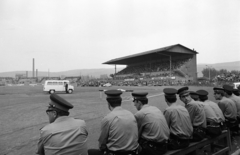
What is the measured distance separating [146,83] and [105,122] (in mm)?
44731

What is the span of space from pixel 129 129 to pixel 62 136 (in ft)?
3.41

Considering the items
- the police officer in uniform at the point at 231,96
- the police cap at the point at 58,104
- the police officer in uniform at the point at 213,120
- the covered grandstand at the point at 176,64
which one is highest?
the covered grandstand at the point at 176,64

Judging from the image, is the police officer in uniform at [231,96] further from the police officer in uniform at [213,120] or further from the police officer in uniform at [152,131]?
the police officer in uniform at [152,131]

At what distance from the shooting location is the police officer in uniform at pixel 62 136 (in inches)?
87.6

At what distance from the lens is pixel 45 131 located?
7.40 ft

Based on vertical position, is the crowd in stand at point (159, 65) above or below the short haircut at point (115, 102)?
above

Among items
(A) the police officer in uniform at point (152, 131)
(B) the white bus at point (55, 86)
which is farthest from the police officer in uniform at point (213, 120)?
(B) the white bus at point (55, 86)

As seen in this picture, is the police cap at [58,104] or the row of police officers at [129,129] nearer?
the row of police officers at [129,129]

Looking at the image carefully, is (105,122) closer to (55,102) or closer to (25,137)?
(55,102)

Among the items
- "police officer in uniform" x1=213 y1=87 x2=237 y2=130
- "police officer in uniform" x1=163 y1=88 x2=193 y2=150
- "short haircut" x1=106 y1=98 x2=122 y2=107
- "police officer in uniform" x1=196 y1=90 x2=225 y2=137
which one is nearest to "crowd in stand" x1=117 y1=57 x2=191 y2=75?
"police officer in uniform" x1=213 y1=87 x2=237 y2=130

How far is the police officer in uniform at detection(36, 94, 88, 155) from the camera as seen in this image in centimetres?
222

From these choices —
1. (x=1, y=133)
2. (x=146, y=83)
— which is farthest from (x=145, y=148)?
(x=146, y=83)

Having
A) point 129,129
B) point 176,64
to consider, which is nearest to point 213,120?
point 129,129

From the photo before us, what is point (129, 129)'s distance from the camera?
112 inches
